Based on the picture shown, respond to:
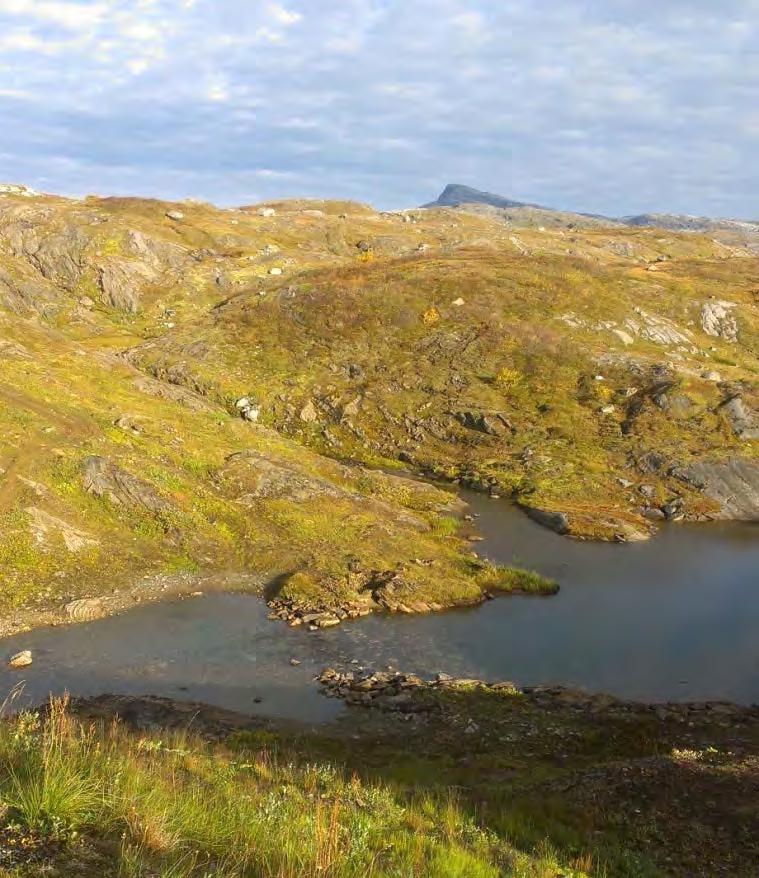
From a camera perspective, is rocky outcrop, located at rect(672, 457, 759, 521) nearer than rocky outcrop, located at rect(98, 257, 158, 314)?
Yes

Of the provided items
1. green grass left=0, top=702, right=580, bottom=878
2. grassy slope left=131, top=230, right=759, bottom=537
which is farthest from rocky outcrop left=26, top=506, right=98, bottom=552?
grassy slope left=131, top=230, right=759, bottom=537

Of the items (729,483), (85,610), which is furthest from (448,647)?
(729,483)

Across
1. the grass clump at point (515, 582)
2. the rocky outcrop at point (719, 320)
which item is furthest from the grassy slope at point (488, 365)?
the grass clump at point (515, 582)

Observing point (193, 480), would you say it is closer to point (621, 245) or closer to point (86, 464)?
point (86, 464)

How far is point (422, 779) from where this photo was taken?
71.5ft

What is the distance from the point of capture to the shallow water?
31.9 metres

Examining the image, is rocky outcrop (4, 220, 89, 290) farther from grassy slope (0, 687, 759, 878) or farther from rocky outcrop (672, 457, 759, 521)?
grassy slope (0, 687, 759, 878)

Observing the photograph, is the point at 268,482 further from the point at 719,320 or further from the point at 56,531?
the point at 719,320

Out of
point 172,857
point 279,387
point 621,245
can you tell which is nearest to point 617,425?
point 279,387

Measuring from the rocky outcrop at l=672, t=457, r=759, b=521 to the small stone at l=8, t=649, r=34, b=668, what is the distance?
5262 centimetres

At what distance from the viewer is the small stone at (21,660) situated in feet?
105

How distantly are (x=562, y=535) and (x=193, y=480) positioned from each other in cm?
2902

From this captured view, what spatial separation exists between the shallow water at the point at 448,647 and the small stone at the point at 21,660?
37 centimetres

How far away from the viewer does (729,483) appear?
198ft
